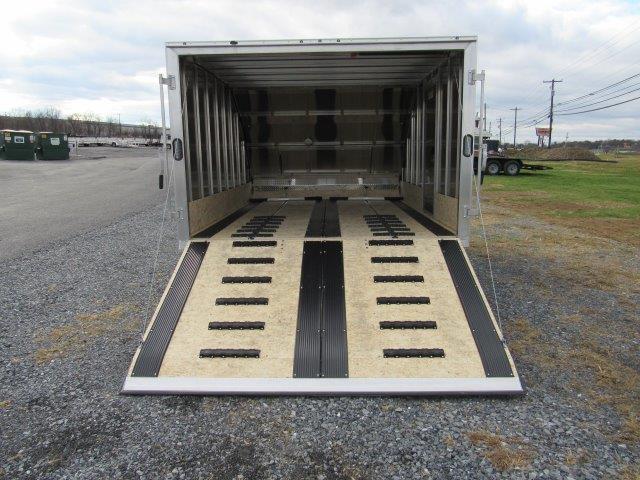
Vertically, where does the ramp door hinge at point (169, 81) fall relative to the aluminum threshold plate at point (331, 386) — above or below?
above

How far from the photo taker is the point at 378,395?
388cm

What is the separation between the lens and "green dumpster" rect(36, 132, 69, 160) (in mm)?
36562

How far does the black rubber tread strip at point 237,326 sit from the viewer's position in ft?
14.4

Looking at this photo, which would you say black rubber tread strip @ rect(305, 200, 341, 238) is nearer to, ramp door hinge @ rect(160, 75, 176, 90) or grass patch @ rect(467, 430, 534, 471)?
ramp door hinge @ rect(160, 75, 176, 90)

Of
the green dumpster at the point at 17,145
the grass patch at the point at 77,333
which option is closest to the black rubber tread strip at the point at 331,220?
the grass patch at the point at 77,333

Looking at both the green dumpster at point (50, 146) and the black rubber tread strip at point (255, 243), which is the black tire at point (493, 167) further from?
the green dumpster at point (50, 146)

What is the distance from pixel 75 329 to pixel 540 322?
16.4ft

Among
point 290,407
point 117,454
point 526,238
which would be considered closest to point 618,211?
point 526,238

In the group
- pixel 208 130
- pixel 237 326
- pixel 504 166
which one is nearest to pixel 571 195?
pixel 504 166

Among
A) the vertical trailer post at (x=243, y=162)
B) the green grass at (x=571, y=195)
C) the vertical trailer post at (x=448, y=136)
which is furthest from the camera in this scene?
the green grass at (x=571, y=195)

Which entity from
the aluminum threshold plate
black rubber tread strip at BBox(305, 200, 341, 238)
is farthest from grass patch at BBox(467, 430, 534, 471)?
black rubber tread strip at BBox(305, 200, 341, 238)

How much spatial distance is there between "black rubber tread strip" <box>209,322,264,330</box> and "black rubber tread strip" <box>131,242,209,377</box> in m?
0.36

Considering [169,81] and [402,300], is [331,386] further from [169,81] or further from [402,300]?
[169,81]

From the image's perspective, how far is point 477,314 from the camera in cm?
447
